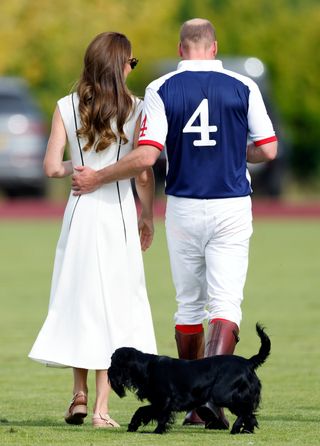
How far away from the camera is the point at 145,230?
27.5 feet

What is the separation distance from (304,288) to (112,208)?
9.54 meters

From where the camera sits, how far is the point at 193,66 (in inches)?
315

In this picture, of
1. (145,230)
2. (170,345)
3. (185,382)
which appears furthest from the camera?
(170,345)

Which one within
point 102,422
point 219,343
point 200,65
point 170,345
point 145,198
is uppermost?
point 200,65

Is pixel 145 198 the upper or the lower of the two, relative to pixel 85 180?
lower

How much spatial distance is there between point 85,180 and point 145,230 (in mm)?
588

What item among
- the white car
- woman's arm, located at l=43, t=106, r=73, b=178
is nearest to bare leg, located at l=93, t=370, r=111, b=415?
woman's arm, located at l=43, t=106, r=73, b=178

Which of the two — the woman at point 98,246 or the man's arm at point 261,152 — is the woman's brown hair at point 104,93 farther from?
the man's arm at point 261,152

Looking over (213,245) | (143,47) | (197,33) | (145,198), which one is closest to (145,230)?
(145,198)

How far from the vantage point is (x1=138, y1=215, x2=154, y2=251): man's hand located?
8.33m

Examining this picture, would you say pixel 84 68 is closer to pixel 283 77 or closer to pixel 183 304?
pixel 183 304

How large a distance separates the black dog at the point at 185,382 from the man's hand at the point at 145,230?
1000 mm

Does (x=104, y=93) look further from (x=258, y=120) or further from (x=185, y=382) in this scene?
(x=185, y=382)

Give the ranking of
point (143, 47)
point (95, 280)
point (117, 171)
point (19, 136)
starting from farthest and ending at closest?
point (143, 47), point (19, 136), point (95, 280), point (117, 171)
